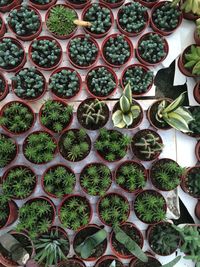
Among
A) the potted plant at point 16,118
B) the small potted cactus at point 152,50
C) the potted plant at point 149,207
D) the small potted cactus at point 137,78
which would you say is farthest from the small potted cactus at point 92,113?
the potted plant at point 149,207

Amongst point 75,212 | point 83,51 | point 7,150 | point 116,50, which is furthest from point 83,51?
point 75,212

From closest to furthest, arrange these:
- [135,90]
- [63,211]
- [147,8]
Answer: [63,211] < [135,90] < [147,8]

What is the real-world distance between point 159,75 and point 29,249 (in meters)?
1.72

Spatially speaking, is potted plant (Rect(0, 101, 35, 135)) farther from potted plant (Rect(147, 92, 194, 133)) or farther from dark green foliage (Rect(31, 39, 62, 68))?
potted plant (Rect(147, 92, 194, 133))

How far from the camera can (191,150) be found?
2.67 metres

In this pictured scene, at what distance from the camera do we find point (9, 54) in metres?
2.53

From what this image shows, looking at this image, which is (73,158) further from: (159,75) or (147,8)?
(147,8)

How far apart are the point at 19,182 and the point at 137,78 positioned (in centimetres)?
118

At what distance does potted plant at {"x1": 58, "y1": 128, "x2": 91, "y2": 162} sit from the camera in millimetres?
2367

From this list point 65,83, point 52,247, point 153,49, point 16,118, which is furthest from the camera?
point 153,49

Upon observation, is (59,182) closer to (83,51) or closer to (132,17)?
(83,51)

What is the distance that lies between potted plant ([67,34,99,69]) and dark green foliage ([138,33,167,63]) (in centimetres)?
37

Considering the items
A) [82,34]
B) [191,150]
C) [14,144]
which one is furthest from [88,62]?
[191,150]

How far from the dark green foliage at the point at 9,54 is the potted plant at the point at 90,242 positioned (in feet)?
4.46
